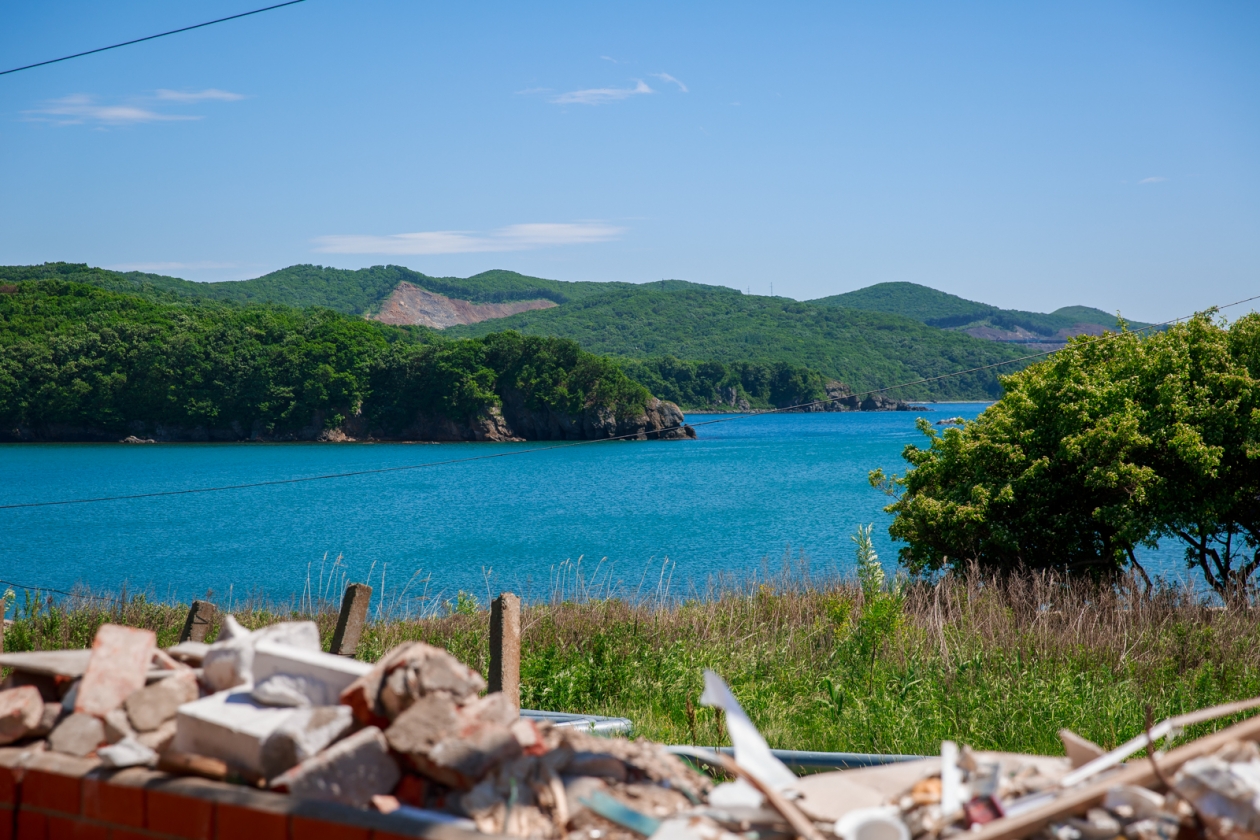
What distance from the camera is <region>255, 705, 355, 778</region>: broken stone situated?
2.29 meters

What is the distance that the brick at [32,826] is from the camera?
94.9 inches

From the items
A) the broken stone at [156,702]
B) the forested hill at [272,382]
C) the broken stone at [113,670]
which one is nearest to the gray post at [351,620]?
the broken stone at [113,670]

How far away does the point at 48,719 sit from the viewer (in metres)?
2.68

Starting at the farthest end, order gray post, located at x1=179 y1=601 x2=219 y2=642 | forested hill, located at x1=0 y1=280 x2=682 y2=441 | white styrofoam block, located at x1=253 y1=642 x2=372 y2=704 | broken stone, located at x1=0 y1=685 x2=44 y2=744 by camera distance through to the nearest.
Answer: forested hill, located at x1=0 y1=280 x2=682 y2=441, gray post, located at x1=179 y1=601 x2=219 y2=642, broken stone, located at x1=0 y1=685 x2=44 y2=744, white styrofoam block, located at x1=253 y1=642 x2=372 y2=704

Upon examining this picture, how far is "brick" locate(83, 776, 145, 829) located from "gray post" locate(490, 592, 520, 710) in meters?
1.99

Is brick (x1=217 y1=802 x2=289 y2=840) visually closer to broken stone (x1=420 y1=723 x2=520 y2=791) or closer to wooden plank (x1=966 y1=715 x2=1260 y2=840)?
broken stone (x1=420 y1=723 x2=520 y2=791)

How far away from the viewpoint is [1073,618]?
7.62m

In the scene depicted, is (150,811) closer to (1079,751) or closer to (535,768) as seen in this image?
(535,768)

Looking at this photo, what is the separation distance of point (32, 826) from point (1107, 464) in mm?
10414

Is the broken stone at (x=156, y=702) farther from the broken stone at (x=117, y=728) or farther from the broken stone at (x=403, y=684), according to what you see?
the broken stone at (x=403, y=684)

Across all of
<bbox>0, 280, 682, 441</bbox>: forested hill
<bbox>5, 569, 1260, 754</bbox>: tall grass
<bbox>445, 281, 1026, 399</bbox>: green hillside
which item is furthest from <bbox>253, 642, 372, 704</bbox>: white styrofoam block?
<bbox>445, 281, 1026, 399</bbox>: green hillside

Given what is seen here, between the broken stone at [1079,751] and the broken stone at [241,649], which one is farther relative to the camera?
the broken stone at [241,649]

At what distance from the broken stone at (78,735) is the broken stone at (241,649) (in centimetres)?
29

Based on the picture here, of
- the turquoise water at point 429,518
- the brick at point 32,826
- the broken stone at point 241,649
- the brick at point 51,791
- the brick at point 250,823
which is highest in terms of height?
the broken stone at point 241,649
